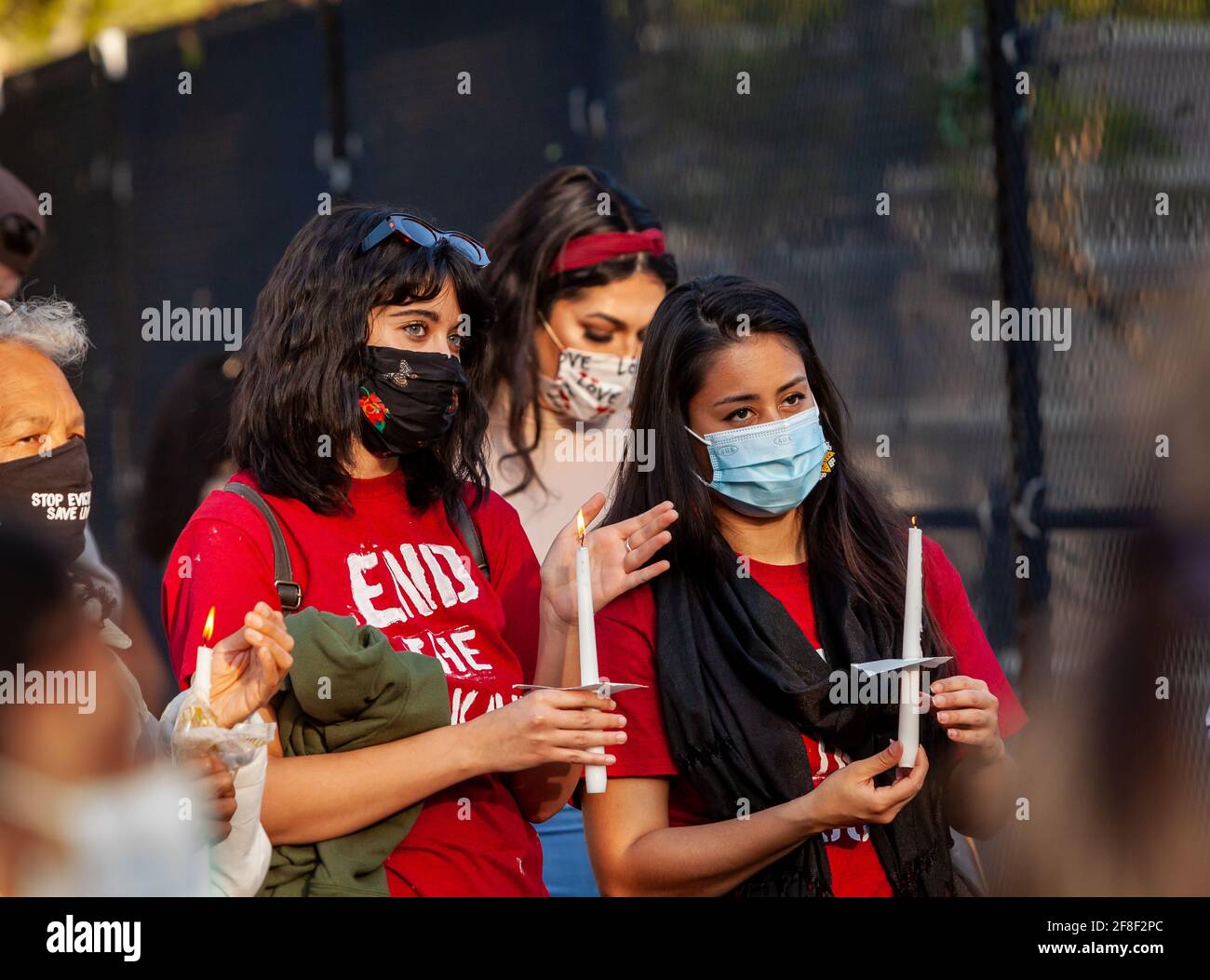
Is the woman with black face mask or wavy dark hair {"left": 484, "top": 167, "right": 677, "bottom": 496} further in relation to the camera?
wavy dark hair {"left": 484, "top": 167, "right": 677, "bottom": 496}

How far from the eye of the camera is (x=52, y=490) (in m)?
3.08

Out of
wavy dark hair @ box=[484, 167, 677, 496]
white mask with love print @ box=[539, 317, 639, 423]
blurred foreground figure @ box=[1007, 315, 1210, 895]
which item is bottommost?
blurred foreground figure @ box=[1007, 315, 1210, 895]

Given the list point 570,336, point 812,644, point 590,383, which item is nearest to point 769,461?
point 812,644

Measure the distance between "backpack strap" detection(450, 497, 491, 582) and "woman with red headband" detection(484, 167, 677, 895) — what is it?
1052 mm

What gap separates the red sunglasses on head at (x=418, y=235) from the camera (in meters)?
2.88

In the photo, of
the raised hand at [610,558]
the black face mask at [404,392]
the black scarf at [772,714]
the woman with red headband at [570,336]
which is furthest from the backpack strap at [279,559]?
the woman with red headband at [570,336]

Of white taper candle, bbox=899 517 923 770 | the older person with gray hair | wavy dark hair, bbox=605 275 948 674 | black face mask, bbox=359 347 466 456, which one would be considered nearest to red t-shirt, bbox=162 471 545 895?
black face mask, bbox=359 347 466 456

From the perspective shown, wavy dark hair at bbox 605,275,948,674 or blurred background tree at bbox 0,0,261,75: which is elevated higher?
blurred background tree at bbox 0,0,261,75

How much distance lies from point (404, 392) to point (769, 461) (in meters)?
0.70

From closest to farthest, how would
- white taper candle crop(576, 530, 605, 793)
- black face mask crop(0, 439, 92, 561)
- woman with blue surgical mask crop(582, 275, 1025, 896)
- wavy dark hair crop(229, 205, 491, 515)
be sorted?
white taper candle crop(576, 530, 605, 793), woman with blue surgical mask crop(582, 275, 1025, 896), wavy dark hair crop(229, 205, 491, 515), black face mask crop(0, 439, 92, 561)

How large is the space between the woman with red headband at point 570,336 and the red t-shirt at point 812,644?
3.80 feet

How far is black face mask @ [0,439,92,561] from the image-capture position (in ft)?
9.90

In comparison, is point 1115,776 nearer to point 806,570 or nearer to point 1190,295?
point 806,570

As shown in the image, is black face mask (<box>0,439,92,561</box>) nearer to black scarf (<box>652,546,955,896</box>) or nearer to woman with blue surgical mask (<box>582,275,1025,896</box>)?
woman with blue surgical mask (<box>582,275,1025,896</box>)
